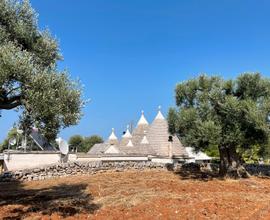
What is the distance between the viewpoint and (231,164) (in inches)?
908

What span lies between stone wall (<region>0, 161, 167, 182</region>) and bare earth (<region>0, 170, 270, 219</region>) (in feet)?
10.1

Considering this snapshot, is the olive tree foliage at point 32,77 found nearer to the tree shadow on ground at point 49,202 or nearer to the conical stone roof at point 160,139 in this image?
the tree shadow on ground at point 49,202

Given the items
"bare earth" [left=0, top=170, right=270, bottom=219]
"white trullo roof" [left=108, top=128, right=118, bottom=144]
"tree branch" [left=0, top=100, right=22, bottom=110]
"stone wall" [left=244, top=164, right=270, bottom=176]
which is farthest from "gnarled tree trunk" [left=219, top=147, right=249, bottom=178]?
"white trullo roof" [left=108, top=128, right=118, bottom=144]

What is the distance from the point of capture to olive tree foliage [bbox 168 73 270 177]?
20.4 metres

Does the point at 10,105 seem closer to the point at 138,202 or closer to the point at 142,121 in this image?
the point at 138,202

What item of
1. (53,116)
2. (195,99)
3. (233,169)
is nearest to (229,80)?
(195,99)

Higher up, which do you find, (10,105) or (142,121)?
(142,121)

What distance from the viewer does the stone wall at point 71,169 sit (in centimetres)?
2130

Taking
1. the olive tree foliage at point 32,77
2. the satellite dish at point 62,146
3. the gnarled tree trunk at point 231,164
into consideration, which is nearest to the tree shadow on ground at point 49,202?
the olive tree foliage at point 32,77

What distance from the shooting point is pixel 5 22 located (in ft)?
37.6

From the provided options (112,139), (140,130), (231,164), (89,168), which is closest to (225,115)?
(231,164)

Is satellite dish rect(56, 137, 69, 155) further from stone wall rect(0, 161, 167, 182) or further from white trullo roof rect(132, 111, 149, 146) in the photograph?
white trullo roof rect(132, 111, 149, 146)

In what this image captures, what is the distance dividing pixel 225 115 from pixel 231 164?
4.12 meters

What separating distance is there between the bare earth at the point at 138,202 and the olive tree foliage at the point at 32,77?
291 cm
